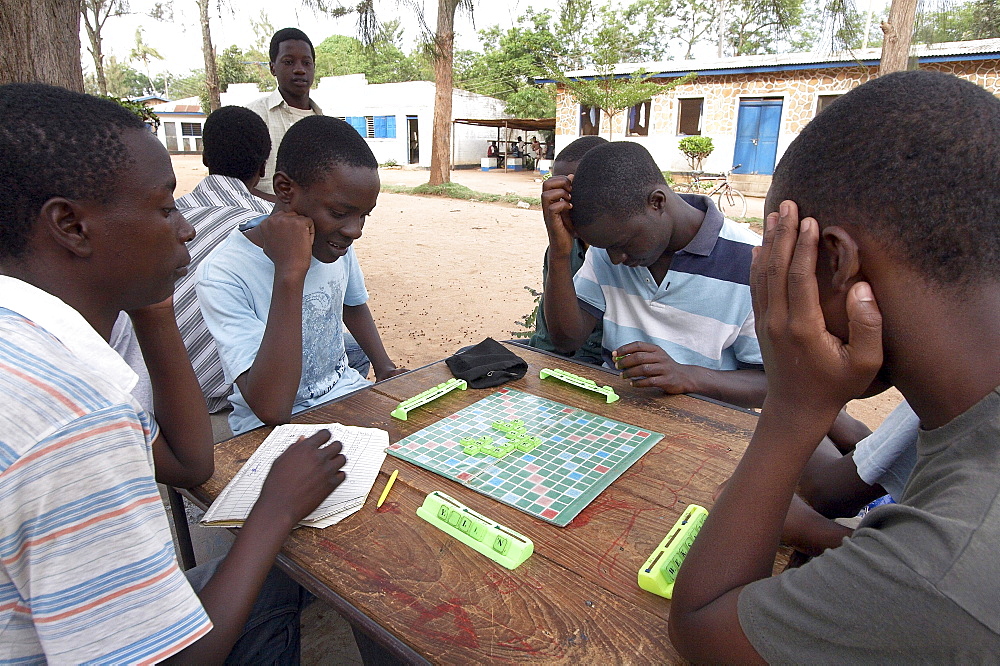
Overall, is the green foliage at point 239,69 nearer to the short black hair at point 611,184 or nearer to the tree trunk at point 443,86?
the tree trunk at point 443,86

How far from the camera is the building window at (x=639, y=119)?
18.3m

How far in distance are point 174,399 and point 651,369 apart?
130 cm

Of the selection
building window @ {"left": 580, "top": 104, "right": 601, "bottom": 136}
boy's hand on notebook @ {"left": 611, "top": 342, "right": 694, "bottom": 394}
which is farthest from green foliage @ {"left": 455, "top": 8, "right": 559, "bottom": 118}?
boy's hand on notebook @ {"left": 611, "top": 342, "right": 694, "bottom": 394}

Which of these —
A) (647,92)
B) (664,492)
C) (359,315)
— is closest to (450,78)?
(647,92)

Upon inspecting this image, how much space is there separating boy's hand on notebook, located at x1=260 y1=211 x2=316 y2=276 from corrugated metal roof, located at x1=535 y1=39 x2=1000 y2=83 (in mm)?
12566

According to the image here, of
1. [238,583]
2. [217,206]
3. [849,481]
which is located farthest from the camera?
[217,206]

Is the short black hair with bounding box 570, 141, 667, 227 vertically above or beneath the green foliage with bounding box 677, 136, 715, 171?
above

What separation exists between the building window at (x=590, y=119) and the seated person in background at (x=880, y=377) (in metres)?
18.7

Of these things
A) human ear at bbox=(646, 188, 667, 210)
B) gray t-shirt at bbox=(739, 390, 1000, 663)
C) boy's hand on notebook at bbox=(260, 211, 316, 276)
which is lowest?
gray t-shirt at bbox=(739, 390, 1000, 663)

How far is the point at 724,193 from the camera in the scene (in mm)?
13047

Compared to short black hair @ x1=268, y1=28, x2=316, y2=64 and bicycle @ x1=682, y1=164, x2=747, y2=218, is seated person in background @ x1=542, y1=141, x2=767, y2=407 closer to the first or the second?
short black hair @ x1=268, y1=28, x2=316, y2=64

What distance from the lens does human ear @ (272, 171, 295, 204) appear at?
204 cm

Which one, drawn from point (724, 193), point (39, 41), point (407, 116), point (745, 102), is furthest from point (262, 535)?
point (407, 116)

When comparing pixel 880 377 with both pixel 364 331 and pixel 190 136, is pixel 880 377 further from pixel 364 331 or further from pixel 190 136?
pixel 190 136
